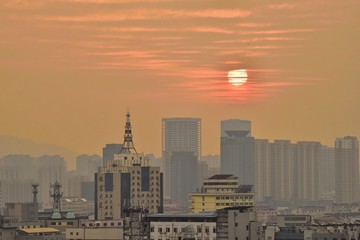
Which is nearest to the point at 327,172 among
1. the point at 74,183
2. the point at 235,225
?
the point at 74,183

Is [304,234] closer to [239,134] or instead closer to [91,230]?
[91,230]

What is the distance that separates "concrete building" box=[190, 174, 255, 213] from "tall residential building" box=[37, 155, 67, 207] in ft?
119

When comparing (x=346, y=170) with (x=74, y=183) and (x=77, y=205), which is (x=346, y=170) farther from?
(x=77, y=205)


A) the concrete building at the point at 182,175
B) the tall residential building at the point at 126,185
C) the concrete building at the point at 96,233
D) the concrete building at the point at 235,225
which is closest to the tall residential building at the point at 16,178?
the concrete building at the point at 182,175

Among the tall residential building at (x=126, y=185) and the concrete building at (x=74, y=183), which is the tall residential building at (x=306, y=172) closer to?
the concrete building at (x=74, y=183)

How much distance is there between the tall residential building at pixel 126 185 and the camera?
95.4 metres

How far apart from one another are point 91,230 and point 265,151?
106 meters

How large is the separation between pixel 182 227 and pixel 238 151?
113 meters

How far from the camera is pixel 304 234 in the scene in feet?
205

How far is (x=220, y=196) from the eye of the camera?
94.8 m

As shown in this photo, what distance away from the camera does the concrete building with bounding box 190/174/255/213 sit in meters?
93.0

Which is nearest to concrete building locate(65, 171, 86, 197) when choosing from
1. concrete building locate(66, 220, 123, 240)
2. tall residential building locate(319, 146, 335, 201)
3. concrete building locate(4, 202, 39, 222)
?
tall residential building locate(319, 146, 335, 201)

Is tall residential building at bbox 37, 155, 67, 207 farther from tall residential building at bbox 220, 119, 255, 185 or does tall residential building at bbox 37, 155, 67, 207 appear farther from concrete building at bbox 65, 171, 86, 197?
tall residential building at bbox 220, 119, 255, 185

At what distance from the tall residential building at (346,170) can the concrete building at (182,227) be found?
105463 mm
